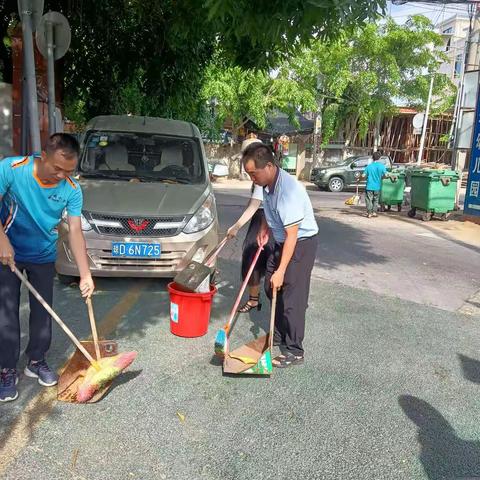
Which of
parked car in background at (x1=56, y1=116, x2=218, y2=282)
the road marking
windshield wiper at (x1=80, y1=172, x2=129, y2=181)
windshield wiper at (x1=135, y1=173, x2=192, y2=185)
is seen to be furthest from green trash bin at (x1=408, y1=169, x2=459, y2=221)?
the road marking

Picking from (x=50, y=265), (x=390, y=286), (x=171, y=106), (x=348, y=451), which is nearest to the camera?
(x=348, y=451)

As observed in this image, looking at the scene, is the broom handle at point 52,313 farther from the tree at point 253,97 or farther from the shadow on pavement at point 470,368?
the tree at point 253,97

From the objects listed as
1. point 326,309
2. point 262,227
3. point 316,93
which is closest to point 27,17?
point 262,227

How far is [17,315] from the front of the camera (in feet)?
10.3

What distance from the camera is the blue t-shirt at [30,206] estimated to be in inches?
117

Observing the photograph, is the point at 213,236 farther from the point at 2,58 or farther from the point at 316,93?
the point at 316,93

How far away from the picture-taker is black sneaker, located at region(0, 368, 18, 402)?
3.16m

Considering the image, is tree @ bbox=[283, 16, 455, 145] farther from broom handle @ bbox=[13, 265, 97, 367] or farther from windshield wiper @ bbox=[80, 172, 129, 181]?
broom handle @ bbox=[13, 265, 97, 367]

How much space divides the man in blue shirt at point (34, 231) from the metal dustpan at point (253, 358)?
1.16 metres

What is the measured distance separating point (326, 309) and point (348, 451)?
254 centimetres

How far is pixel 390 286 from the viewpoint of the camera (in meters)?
6.52

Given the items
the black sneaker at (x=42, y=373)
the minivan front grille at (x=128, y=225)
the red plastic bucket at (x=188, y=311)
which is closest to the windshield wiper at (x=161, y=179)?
the minivan front grille at (x=128, y=225)

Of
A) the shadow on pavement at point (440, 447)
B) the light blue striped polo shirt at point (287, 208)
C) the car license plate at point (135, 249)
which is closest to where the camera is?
the shadow on pavement at point (440, 447)

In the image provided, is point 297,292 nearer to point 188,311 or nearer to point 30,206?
point 188,311
